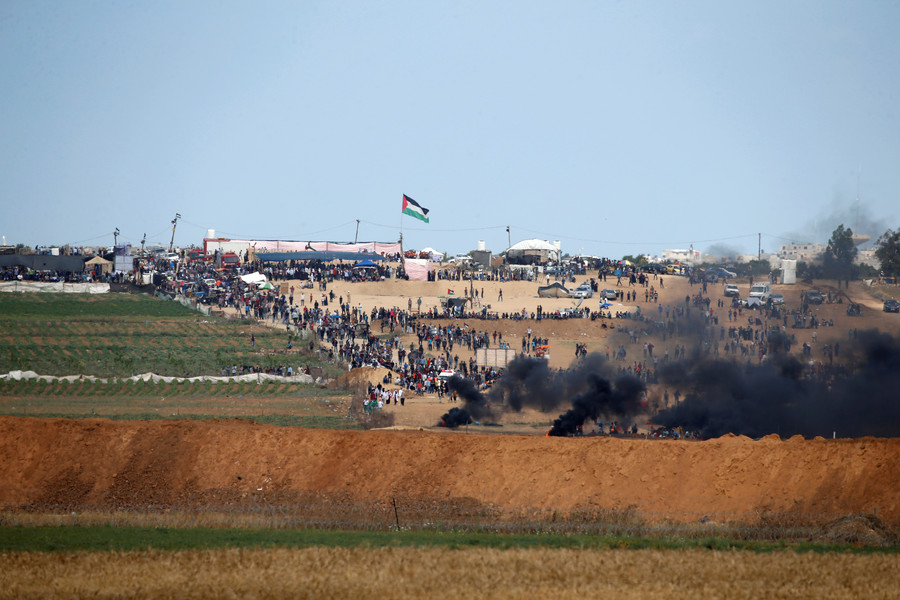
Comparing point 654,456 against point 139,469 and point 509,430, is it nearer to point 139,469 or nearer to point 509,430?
point 509,430

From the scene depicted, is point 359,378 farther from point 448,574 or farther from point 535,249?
point 535,249

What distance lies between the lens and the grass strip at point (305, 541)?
27672 millimetres

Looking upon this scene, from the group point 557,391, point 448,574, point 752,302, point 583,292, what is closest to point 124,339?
point 557,391

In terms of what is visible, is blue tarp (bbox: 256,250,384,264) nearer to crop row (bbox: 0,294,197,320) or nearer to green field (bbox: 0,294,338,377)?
crop row (bbox: 0,294,197,320)

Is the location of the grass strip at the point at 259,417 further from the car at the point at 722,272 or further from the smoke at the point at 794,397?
the car at the point at 722,272

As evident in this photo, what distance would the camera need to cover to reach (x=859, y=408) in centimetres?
4669

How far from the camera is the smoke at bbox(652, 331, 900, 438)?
46.5m

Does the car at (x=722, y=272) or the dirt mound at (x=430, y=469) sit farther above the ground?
the car at (x=722, y=272)

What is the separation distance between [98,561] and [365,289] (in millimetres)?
68925

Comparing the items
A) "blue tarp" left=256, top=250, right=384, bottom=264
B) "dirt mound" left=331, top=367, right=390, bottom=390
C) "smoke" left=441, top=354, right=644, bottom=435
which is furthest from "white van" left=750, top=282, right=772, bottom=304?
"blue tarp" left=256, top=250, right=384, bottom=264

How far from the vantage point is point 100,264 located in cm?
10138

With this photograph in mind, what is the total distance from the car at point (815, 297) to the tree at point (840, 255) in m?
3.69

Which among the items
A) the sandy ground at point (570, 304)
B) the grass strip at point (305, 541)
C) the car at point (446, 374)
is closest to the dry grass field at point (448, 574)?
the grass strip at point (305, 541)

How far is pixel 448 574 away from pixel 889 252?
68.5 m
